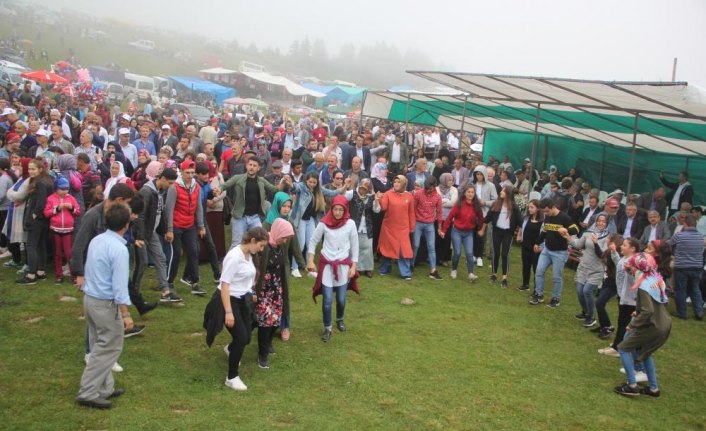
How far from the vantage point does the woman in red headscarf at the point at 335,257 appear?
746cm

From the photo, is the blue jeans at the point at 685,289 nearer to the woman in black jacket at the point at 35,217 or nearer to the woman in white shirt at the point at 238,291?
the woman in white shirt at the point at 238,291

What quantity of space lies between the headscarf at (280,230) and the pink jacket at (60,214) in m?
3.95

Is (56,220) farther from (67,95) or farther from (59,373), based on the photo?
(67,95)

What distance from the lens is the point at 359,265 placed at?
1073cm

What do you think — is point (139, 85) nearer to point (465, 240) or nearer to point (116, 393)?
point (465, 240)

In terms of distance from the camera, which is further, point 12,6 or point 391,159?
point 12,6

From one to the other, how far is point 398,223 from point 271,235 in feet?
14.6

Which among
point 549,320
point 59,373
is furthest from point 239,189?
point 549,320

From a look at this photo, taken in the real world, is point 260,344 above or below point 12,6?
below

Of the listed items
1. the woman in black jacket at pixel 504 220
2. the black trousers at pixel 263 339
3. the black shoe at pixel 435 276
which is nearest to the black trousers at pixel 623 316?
the woman in black jacket at pixel 504 220

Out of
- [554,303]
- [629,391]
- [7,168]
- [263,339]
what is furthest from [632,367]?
[7,168]

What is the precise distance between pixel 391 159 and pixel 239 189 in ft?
25.9

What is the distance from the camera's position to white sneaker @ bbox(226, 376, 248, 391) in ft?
19.3

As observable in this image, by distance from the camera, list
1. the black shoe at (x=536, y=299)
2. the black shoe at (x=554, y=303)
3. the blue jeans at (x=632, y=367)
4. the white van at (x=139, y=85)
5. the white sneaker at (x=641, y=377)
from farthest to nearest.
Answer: the white van at (x=139, y=85) < the black shoe at (x=536, y=299) < the black shoe at (x=554, y=303) < the white sneaker at (x=641, y=377) < the blue jeans at (x=632, y=367)
